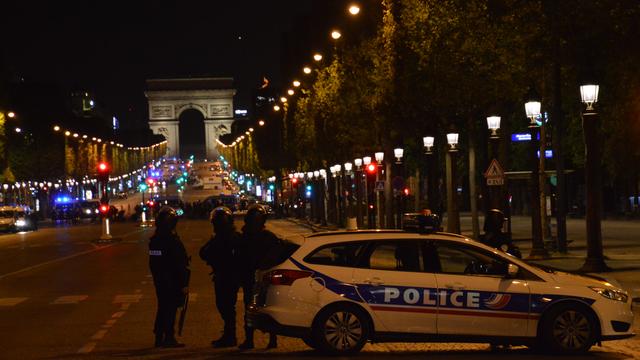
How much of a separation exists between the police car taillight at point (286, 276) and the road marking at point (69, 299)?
10133 millimetres

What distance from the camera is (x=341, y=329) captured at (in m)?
14.2

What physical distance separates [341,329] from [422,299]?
1032 mm

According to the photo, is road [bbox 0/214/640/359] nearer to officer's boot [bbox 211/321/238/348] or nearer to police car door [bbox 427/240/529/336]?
officer's boot [bbox 211/321/238/348]

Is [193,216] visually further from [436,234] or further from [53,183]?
[436,234]

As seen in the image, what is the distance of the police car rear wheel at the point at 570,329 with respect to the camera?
14.2 meters

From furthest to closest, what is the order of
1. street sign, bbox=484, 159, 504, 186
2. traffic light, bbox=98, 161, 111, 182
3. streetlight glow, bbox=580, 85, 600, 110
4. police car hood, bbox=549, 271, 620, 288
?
1. traffic light, bbox=98, 161, 111, 182
2. street sign, bbox=484, 159, 504, 186
3. streetlight glow, bbox=580, 85, 600, 110
4. police car hood, bbox=549, 271, 620, 288

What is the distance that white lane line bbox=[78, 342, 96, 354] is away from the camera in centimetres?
1546

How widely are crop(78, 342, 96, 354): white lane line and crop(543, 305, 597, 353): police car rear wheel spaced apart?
19.3ft

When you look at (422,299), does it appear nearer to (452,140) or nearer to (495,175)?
(495,175)

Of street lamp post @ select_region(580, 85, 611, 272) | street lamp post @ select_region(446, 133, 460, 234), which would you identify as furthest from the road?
street lamp post @ select_region(446, 133, 460, 234)

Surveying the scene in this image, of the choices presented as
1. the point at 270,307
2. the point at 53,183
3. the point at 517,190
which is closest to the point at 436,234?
the point at 270,307

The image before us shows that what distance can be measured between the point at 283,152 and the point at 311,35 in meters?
10.7

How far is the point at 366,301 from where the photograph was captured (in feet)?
46.3

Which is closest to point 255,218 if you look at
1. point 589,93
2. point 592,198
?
point 589,93
